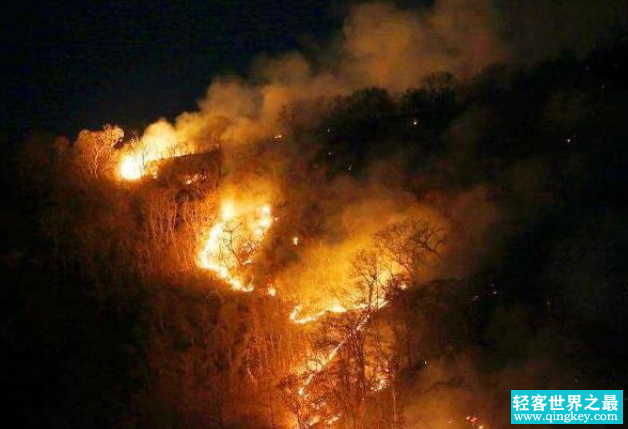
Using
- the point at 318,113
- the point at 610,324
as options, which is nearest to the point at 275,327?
the point at 610,324

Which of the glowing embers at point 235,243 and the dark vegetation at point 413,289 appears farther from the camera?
the glowing embers at point 235,243

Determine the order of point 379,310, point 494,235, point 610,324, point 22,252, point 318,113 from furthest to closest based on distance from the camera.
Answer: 1. point 318,113
2. point 22,252
3. point 494,235
4. point 379,310
5. point 610,324

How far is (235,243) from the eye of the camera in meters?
16.6

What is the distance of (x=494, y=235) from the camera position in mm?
14242

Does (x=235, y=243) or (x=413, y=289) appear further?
(x=235, y=243)

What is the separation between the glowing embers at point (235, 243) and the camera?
51.7 ft

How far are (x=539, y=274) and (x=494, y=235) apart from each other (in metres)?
1.64

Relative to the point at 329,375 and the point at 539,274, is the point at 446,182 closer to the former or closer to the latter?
the point at 539,274

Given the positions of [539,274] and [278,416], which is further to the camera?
[539,274]

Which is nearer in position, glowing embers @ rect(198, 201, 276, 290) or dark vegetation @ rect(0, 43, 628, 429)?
dark vegetation @ rect(0, 43, 628, 429)

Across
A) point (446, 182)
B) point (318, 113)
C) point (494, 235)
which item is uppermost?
point (318, 113)

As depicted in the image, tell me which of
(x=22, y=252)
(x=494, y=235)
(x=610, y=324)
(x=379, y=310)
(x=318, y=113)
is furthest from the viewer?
(x=318, y=113)

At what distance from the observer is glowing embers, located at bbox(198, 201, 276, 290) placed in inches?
620

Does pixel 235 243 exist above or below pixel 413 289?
above
